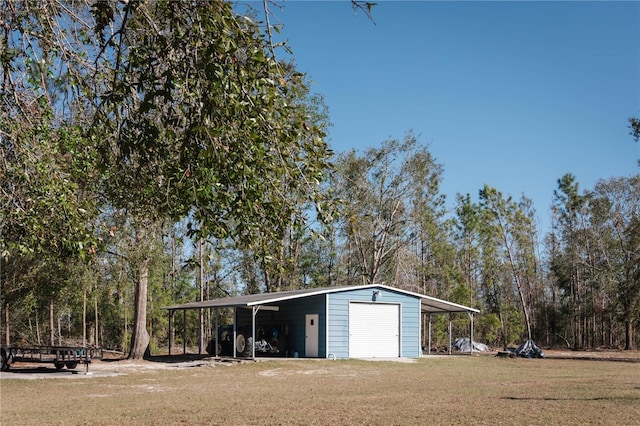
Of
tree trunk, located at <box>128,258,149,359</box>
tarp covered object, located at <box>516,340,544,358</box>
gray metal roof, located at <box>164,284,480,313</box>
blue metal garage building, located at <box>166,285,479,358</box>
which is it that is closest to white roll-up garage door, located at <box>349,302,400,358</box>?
blue metal garage building, located at <box>166,285,479,358</box>

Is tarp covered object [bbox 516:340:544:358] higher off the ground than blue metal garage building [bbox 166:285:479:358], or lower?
lower

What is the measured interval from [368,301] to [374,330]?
4.17ft

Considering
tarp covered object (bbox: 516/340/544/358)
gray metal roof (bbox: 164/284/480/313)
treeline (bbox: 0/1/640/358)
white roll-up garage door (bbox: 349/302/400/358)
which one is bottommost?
tarp covered object (bbox: 516/340/544/358)

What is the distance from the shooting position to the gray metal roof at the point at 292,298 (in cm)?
2567

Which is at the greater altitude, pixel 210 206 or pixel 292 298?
pixel 210 206

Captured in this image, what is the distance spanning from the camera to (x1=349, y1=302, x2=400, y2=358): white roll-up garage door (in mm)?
26969

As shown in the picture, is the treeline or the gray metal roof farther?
A: the gray metal roof

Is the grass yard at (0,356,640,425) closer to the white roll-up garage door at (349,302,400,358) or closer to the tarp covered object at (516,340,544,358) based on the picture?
the white roll-up garage door at (349,302,400,358)

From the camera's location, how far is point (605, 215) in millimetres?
46219

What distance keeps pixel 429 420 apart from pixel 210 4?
22.0 feet

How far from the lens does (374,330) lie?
90.3 ft

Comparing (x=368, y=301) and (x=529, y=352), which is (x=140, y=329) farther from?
(x=529, y=352)

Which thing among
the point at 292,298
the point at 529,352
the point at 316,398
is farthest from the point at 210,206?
the point at 529,352

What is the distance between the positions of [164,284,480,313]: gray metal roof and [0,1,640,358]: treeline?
2178 millimetres
